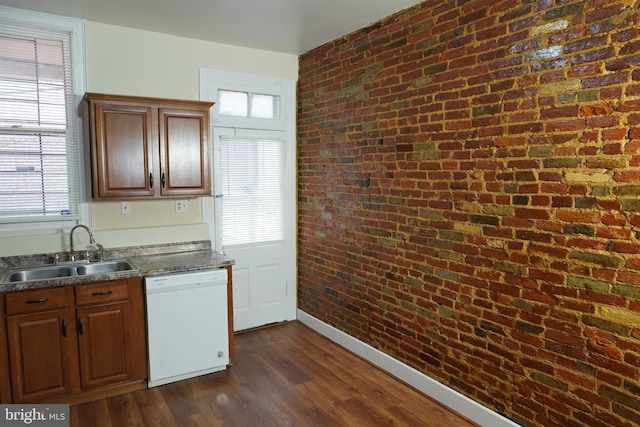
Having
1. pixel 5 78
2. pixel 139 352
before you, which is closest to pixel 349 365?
pixel 139 352

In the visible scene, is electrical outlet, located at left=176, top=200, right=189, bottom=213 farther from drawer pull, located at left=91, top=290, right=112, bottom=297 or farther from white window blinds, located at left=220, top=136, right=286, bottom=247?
drawer pull, located at left=91, top=290, right=112, bottom=297

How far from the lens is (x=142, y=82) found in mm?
3527

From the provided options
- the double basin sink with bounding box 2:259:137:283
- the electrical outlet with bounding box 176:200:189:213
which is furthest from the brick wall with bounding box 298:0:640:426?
the double basin sink with bounding box 2:259:137:283

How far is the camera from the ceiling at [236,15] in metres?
2.95

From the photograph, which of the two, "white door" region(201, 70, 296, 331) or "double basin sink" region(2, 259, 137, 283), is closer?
"double basin sink" region(2, 259, 137, 283)

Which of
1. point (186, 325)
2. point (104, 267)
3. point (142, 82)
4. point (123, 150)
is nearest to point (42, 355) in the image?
point (104, 267)

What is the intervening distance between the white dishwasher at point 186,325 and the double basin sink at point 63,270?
0.34m

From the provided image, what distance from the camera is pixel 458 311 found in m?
2.77

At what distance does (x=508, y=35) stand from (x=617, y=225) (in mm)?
1181

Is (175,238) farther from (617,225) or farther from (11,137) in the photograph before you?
(617,225)

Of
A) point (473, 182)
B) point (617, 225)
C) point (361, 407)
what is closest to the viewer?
point (617, 225)

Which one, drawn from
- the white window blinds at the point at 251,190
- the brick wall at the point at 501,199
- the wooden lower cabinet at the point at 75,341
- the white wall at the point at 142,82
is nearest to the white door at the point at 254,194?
the white window blinds at the point at 251,190

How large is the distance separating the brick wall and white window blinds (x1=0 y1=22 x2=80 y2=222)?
2167 mm

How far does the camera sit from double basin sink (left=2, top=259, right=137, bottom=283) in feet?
9.92
